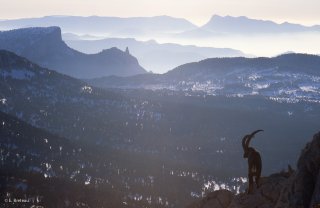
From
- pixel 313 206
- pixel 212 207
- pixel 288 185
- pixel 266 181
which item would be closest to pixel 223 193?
pixel 212 207

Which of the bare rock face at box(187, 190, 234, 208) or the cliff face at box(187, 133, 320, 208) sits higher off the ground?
the cliff face at box(187, 133, 320, 208)

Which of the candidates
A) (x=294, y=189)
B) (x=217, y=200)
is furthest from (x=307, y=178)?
(x=217, y=200)

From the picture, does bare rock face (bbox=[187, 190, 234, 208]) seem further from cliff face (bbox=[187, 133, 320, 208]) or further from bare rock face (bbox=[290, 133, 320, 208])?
bare rock face (bbox=[290, 133, 320, 208])

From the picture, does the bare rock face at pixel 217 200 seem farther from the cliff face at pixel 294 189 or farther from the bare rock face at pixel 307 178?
the bare rock face at pixel 307 178

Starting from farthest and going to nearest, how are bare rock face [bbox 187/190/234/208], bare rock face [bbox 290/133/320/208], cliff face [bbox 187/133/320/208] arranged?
bare rock face [bbox 187/190/234/208]
cliff face [bbox 187/133/320/208]
bare rock face [bbox 290/133/320/208]

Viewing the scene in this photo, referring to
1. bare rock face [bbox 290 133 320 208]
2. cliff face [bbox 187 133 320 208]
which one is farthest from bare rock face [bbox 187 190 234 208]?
bare rock face [bbox 290 133 320 208]

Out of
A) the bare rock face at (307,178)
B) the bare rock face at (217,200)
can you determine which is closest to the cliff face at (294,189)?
the bare rock face at (307,178)

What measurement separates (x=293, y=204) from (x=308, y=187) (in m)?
1.90

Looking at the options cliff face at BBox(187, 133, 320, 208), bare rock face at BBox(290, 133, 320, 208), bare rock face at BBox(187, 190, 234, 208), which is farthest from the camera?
bare rock face at BBox(187, 190, 234, 208)

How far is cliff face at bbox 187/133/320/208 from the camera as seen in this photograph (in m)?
45.7

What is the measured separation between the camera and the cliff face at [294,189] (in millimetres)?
45688

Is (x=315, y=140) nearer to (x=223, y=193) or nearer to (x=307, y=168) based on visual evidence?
(x=307, y=168)

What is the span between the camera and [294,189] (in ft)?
154

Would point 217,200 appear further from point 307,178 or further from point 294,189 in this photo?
point 307,178
